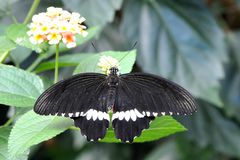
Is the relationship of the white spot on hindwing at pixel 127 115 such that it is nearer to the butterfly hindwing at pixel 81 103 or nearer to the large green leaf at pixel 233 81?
the butterfly hindwing at pixel 81 103

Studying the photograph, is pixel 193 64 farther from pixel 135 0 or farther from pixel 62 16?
pixel 62 16

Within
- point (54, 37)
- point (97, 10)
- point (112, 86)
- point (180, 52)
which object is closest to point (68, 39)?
point (54, 37)

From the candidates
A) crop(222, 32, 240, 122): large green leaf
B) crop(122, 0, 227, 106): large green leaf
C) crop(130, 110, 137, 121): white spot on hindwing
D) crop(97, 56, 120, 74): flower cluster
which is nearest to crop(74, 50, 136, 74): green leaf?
crop(97, 56, 120, 74): flower cluster

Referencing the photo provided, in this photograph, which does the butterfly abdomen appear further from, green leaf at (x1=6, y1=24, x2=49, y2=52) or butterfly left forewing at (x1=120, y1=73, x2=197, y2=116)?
green leaf at (x1=6, y1=24, x2=49, y2=52)

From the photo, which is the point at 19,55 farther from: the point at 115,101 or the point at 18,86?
the point at 115,101

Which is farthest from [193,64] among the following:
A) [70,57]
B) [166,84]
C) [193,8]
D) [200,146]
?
[166,84]
